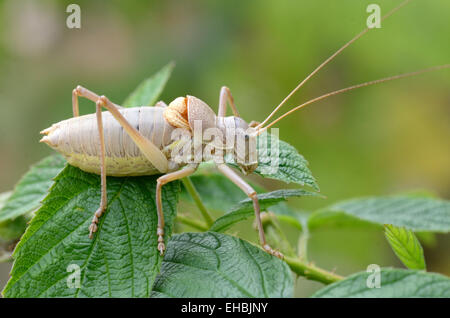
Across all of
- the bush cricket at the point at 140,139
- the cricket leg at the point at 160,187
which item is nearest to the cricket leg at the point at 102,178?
the bush cricket at the point at 140,139

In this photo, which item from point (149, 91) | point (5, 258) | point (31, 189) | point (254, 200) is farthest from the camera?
point (149, 91)

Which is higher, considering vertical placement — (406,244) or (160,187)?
(160,187)

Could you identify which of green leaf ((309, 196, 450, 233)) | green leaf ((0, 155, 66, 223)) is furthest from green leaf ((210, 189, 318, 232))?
green leaf ((0, 155, 66, 223))

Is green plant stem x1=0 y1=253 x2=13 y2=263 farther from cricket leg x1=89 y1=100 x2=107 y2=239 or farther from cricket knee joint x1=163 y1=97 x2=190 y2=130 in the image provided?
cricket knee joint x1=163 y1=97 x2=190 y2=130

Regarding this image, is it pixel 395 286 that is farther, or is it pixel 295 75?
pixel 295 75

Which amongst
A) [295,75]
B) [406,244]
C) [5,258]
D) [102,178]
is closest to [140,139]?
[102,178]

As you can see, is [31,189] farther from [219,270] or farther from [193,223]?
[219,270]
